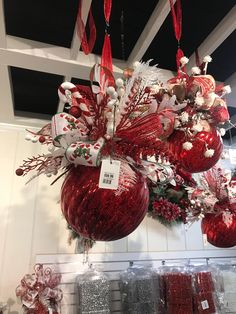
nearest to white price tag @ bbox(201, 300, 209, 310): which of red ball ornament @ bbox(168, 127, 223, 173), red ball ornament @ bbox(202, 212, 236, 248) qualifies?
red ball ornament @ bbox(202, 212, 236, 248)

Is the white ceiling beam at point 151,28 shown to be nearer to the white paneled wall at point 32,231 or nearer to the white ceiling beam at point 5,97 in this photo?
the white ceiling beam at point 5,97

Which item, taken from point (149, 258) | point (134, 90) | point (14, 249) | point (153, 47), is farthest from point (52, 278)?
point (153, 47)

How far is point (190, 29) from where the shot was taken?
153 cm

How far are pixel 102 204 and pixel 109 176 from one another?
0.08 metres

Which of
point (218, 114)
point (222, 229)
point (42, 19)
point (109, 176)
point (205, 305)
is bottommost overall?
point (205, 305)

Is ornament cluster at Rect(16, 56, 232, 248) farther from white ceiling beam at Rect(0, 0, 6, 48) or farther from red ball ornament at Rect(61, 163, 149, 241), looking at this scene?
white ceiling beam at Rect(0, 0, 6, 48)

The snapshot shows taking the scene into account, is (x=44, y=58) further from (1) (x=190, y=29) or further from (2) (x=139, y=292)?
(2) (x=139, y=292)

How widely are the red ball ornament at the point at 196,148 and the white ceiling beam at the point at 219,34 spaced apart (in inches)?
24.7

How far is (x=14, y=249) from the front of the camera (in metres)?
1.97

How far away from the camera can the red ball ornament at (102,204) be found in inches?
30.2

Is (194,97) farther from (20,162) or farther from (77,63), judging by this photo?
(20,162)

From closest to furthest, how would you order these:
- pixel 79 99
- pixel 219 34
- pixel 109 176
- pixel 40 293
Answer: pixel 109 176, pixel 79 99, pixel 219 34, pixel 40 293

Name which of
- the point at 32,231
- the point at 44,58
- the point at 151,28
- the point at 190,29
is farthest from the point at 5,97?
the point at 190,29

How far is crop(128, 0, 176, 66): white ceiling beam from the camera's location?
4.30 feet
